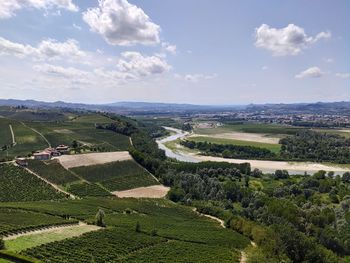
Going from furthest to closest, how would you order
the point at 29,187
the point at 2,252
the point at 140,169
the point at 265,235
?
the point at 140,169 < the point at 29,187 < the point at 265,235 < the point at 2,252

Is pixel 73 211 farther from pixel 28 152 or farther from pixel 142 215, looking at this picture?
pixel 28 152

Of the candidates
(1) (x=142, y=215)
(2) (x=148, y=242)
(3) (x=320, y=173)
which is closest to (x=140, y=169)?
(1) (x=142, y=215)

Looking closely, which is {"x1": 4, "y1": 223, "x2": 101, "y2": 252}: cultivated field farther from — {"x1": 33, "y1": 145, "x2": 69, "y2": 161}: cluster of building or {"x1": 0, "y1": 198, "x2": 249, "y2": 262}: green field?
{"x1": 33, "y1": 145, "x2": 69, "y2": 161}: cluster of building

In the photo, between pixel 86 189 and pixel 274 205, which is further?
pixel 86 189

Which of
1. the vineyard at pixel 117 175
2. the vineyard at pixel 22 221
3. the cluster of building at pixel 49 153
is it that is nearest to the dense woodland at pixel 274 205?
the vineyard at pixel 117 175

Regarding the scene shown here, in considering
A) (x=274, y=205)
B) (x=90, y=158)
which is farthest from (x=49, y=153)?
(x=274, y=205)

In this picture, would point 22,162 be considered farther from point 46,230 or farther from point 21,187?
point 46,230
